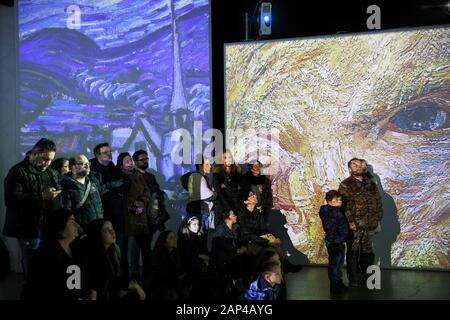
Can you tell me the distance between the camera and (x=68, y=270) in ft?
17.2

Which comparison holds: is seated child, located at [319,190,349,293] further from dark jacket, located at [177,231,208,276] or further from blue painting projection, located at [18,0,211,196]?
blue painting projection, located at [18,0,211,196]

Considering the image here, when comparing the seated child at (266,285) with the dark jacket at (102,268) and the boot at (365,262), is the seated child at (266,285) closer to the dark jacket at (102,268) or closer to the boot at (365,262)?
the dark jacket at (102,268)

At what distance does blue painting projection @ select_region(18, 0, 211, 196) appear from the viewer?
32.3ft

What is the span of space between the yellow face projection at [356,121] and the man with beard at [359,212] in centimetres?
120

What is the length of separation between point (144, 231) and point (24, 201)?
1.36 meters

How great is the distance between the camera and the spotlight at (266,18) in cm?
984

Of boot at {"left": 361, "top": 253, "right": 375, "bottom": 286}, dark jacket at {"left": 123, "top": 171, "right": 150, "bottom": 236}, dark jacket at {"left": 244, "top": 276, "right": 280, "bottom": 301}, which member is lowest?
boot at {"left": 361, "top": 253, "right": 375, "bottom": 286}

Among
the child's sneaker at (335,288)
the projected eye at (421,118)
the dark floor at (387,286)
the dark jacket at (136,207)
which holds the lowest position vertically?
the dark floor at (387,286)

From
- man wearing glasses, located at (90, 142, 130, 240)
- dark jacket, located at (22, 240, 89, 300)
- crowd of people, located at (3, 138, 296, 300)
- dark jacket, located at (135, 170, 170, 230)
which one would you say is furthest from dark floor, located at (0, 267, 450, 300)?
dark jacket, located at (22, 240, 89, 300)

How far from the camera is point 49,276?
4988mm

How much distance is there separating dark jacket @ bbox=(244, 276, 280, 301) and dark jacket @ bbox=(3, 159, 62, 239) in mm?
2280

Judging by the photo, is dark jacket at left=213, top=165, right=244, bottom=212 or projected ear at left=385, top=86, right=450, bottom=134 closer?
dark jacket at left=213, top=165, right=244, bottom=212

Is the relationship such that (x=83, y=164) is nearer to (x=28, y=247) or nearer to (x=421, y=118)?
(x=28, y=247)

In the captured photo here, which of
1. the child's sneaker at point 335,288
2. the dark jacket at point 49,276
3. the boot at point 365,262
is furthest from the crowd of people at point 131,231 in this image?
the boot at point 365,262
